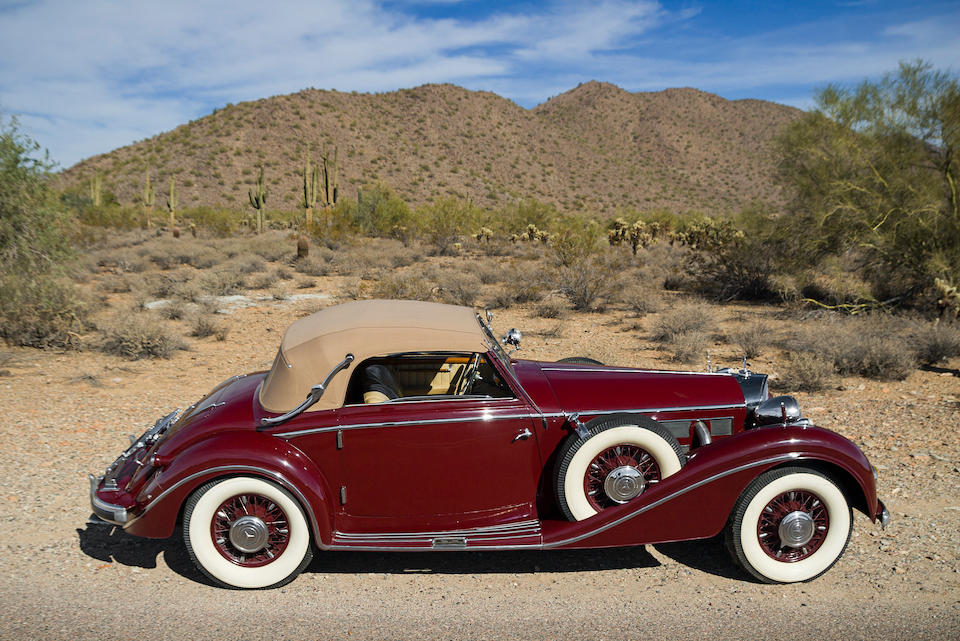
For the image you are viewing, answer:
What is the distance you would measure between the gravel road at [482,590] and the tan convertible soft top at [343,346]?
117cm

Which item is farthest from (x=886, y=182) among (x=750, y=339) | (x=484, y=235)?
(x=484, y=235)

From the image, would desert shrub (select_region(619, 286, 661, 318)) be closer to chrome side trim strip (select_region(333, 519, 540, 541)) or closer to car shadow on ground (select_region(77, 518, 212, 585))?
chrome side trim strip (select_region(333, 519, 540, 541))

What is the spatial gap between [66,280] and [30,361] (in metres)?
2.16

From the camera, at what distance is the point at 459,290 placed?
15.0 metres

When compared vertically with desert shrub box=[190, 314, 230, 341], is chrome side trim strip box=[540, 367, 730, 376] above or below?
below

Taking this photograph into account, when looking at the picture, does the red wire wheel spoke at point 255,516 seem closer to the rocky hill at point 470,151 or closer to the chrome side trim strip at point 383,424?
the chrome side trim strip at point 383,424

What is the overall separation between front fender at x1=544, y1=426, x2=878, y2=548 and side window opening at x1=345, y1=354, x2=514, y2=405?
93 cm

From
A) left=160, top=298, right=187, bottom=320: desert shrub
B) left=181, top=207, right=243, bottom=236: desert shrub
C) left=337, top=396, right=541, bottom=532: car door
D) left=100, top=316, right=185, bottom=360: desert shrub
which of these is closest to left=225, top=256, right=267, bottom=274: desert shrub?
left=160, top=298, right=187, bottom=320: desert shrub

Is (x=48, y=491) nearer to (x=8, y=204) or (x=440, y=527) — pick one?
(x=440, y=527)

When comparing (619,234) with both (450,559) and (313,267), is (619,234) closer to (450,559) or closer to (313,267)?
(313,267)

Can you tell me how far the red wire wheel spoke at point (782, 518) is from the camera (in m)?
3.76

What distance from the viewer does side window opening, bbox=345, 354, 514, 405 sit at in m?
3.95

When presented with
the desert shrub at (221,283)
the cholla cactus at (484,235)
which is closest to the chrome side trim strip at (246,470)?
the desert shrub at (221,283)

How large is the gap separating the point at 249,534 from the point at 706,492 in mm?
2670
